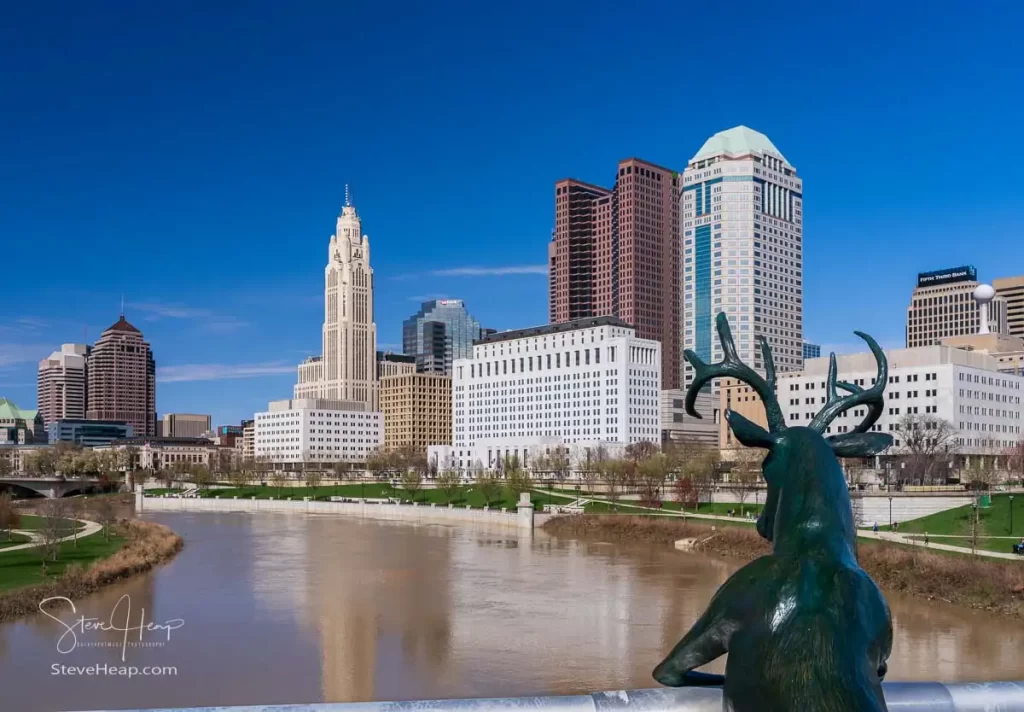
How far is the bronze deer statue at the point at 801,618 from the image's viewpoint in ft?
19.6

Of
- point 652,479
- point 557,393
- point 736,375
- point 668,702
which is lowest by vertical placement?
point 652,479

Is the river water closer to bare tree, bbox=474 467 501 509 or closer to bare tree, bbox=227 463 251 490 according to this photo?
bare tree, bbox=474 467 501 509

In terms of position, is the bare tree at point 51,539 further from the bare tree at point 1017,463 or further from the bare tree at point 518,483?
the bare tree at point 1017,463

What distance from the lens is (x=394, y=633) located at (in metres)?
36.2

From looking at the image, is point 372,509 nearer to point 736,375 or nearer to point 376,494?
point 376,494

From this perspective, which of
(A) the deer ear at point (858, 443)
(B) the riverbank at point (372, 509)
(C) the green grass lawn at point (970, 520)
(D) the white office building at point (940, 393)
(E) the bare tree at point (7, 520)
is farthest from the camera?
(D) the white office building at point (940, 393)

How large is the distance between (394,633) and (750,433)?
97.4 ft

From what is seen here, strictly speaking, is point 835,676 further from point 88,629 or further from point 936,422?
point 936,422

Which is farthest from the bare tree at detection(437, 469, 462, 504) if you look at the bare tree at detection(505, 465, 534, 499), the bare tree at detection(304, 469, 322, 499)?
the bare tree at detection(304, 469, 322, 499)

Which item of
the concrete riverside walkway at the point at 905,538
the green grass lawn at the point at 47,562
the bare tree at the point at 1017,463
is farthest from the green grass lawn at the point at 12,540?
the bare tree at the point at 1017,463

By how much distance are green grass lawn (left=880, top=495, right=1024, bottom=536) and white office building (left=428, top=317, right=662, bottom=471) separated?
302 feet

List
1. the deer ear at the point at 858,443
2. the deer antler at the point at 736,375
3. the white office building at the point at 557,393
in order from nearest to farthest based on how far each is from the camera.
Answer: the deer ear at the point at 858,443 → the deer antler at the point at 736,375 → the white office building at the point at 557,393

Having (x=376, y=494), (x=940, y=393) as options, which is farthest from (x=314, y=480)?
(x=940, y=393)

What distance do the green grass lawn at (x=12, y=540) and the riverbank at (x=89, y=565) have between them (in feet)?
9.54
